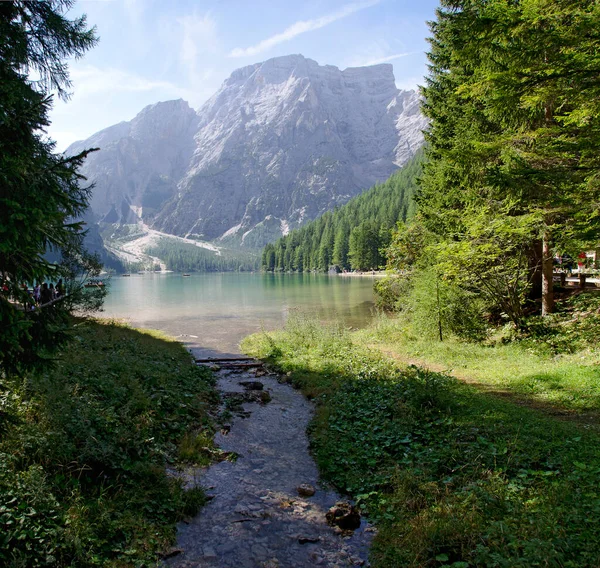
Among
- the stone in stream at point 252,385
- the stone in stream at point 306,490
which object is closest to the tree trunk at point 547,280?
the stone in stream at point 252,385

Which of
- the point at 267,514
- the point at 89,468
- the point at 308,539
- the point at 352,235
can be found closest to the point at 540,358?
the point at 308,539

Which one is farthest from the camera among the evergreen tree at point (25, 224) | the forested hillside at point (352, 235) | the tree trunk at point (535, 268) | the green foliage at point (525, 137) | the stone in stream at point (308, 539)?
the forested hillside at point (352, 235)

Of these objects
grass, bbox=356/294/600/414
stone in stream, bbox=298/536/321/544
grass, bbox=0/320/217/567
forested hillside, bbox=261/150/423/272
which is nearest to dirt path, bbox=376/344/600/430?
grass, bbox=356/294/600/414

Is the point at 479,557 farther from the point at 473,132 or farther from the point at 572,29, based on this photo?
the point at 473,132

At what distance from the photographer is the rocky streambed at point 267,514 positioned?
5.49 m

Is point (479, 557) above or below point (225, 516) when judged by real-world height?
above

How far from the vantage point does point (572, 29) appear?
28.0ft

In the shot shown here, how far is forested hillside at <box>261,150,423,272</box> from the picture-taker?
116m

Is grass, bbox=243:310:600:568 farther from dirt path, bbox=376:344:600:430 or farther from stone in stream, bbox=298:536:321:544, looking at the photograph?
stone in stream, bbox=298:536:321:544

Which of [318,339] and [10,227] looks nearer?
[10,227]

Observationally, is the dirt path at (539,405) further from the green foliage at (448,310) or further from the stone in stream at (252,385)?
the stone in stream at (252,385)

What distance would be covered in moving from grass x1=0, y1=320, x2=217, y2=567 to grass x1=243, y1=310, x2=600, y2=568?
3.21 m

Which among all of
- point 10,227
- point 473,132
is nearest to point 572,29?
point 473,132

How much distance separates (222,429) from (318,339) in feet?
36.8
